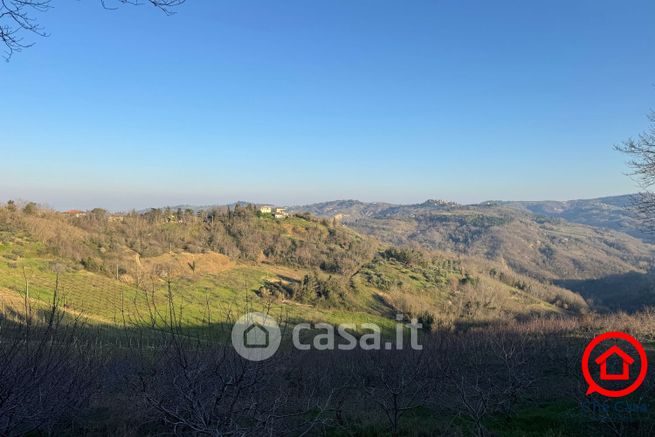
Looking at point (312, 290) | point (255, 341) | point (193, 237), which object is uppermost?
point (255, 341)

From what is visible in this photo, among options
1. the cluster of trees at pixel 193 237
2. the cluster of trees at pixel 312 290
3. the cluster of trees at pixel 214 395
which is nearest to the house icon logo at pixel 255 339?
the cluster of trees at pixel 214 395

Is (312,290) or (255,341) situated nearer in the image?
(255,341)

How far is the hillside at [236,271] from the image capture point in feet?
134

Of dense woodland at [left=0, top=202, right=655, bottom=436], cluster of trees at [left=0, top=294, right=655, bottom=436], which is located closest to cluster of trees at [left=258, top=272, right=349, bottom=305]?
dense woodland at [left=0, top=202, right=655, bottom=436]

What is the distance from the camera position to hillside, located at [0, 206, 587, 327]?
134ft

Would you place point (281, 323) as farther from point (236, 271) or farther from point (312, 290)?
point (236, 271)

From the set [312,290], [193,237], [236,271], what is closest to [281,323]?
[312,290]

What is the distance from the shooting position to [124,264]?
52.7 m

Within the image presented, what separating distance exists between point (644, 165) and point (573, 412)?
7607 mm

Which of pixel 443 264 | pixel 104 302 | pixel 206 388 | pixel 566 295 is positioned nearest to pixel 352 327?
pixel 104 302

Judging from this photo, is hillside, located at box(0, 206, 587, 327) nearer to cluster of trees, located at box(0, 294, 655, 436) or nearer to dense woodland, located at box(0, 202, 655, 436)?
dense woodland, located at box(0, 202, 655, 436)

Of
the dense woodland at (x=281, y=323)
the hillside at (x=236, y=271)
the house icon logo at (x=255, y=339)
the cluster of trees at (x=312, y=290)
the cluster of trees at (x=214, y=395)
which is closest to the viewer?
the cluster of trees at (x=214, y=395)

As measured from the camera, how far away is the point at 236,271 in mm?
67625

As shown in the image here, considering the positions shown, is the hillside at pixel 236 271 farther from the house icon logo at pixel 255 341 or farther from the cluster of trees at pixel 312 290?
the house icon logo at pixel 255 341
